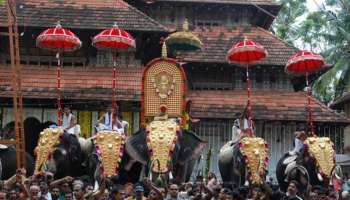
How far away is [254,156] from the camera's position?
12.1 meters

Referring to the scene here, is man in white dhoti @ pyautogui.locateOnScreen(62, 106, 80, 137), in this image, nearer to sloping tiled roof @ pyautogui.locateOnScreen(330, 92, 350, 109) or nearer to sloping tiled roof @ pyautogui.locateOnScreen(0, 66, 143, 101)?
sloping tiled roof @ pyautogui.locateOnScreen(0, 66, 143, 101)

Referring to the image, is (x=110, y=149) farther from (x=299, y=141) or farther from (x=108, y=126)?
(x=299, y=141)

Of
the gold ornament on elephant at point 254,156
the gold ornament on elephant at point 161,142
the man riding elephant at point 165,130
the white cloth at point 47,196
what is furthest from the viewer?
the gold ornament on elephant at point 254,156

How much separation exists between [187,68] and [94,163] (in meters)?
7.02

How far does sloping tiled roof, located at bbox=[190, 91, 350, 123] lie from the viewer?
16781 mm

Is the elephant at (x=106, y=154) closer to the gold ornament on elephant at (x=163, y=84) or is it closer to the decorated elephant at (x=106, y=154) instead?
the decorated elephant at (x=106, y=154)

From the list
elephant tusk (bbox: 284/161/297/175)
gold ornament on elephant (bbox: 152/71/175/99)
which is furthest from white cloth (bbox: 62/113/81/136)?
elephant tusk (bbox: 284/161/297/175)

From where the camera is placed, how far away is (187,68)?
60.7 ft

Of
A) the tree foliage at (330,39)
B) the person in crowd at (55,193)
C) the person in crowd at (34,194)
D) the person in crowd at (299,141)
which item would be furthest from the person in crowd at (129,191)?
the tree foliage at (330,39)

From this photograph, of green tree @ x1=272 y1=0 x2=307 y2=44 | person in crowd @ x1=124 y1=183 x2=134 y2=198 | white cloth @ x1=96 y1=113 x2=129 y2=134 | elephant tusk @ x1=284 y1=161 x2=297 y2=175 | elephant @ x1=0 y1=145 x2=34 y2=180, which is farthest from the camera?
green tree @ x1=272 y1=0 x2=307 y2=44

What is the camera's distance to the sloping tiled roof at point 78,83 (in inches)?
610

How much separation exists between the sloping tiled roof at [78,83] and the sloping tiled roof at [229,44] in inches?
90.6

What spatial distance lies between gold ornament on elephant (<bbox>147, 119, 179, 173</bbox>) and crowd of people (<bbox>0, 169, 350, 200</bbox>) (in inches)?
24.8

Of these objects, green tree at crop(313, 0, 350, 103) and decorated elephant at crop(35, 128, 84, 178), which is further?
green tree at crop(313, 0, 350, 103)
